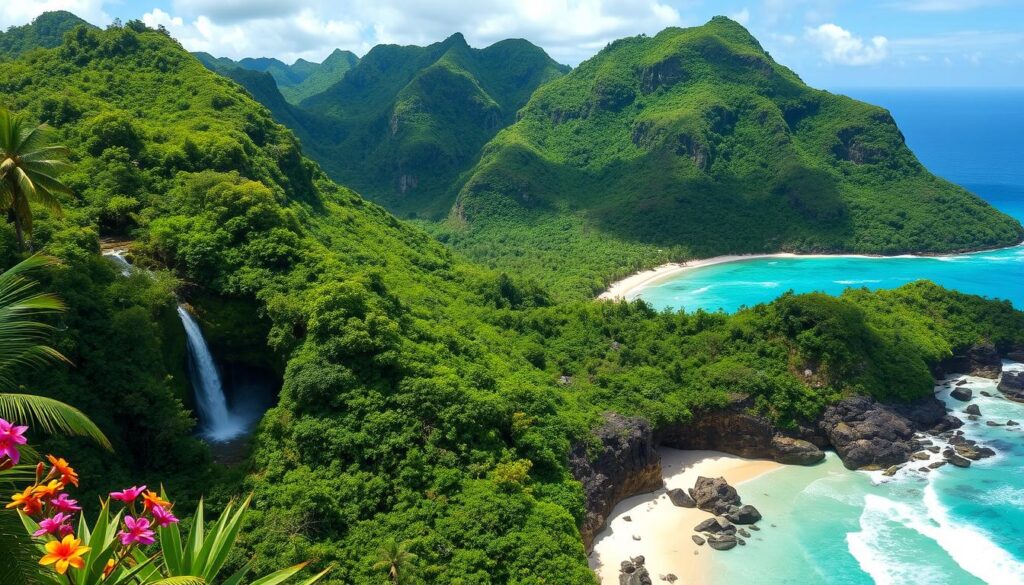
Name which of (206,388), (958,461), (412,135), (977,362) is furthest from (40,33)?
(977,362)

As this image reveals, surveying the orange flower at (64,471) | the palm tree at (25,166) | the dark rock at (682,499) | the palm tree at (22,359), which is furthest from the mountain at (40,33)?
the orange flower at (64,471)

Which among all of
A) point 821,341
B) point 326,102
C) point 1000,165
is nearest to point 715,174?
point 821,341

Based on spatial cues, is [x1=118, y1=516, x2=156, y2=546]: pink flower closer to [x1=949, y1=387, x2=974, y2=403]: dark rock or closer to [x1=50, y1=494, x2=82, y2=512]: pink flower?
[x1=50, y1=494, x2=82, y2=512]: pink flower

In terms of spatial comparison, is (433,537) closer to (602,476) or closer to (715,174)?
(602,476)

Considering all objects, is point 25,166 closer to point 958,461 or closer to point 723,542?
point 723,542

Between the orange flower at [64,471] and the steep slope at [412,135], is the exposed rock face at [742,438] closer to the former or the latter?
the orange flower at [64,471]

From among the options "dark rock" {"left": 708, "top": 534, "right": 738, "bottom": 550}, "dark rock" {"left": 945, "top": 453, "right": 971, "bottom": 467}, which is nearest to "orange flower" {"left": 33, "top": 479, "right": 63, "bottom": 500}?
"dark rock" {"left": 708, "top": 534, "right": 738, "bottom": 550}
